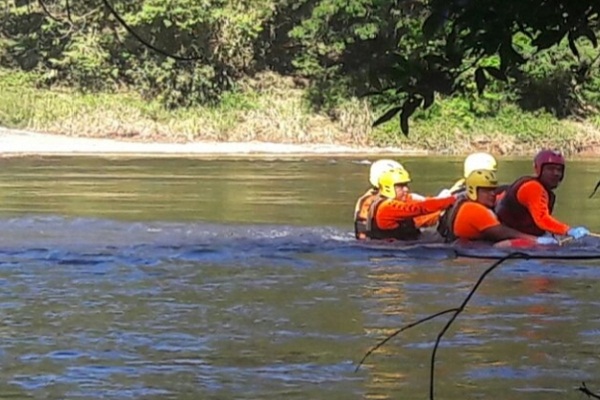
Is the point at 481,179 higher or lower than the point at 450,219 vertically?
higher

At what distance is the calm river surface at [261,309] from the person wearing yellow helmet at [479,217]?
0.93 ft

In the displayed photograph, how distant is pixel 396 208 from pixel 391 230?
0.41 metres

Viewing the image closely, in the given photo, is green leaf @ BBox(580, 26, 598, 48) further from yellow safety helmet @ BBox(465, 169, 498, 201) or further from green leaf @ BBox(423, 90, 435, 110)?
yellow safety helmet @ BBox(465, 169, 498, 201)

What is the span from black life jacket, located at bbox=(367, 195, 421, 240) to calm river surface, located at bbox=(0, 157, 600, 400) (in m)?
0.25

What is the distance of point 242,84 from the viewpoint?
136 ft

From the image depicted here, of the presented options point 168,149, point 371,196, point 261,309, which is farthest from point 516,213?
point 168,149

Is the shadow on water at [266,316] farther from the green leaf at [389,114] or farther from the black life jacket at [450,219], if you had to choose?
the green leaf at [389,114]

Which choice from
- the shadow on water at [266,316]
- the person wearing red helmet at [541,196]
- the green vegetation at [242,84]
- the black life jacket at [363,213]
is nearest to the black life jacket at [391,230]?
the black life jacket at [363,213]

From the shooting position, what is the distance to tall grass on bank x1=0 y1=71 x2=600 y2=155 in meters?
38.1

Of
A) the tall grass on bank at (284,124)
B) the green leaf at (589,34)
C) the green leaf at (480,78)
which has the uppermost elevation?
the green leaf at (589,34)

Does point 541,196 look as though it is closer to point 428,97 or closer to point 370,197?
A: point 370,197

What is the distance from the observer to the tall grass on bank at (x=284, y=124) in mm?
38094

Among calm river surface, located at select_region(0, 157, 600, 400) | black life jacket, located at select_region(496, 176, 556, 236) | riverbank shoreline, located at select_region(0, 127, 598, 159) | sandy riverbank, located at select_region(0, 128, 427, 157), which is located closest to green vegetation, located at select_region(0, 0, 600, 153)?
riverbank shoreline, located at select_region(0, 127, 598, 159)

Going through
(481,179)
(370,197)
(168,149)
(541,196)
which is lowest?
(168,149)
